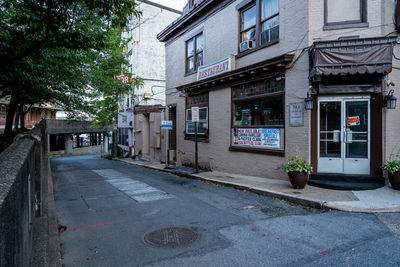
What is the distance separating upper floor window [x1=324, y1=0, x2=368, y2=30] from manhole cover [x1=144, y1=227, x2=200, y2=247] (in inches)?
289

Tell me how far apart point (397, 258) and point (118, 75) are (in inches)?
874

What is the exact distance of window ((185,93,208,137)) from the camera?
13.1 m

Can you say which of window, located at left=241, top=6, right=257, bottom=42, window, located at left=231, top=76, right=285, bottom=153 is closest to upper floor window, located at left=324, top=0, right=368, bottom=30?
window, located at left=231, top=76, right=285, bottom=153

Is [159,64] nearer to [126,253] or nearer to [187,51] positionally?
[187,51]

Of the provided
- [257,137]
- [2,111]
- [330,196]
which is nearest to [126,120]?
[257,137]

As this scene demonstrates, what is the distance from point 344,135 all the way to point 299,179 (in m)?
2.15

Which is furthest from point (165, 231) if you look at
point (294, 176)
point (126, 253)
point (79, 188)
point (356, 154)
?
point (356, 154)

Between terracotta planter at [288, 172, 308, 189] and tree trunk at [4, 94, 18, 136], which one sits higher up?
tree trunk at [4, 94, 18, 136]

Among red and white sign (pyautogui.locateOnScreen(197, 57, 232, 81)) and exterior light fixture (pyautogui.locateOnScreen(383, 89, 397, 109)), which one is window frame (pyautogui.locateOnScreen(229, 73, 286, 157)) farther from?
exterior light fixture (pyautogui.locateOnScreen(383, 89, 397, 109))

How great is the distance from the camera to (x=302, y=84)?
853 cm

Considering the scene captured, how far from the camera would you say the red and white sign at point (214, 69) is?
1139cm

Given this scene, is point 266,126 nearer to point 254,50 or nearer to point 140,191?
point 254,50

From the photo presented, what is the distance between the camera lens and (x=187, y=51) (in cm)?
1501

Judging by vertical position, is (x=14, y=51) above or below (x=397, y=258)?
above
